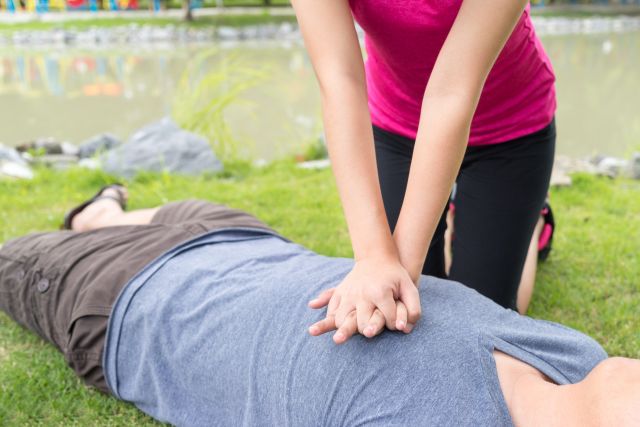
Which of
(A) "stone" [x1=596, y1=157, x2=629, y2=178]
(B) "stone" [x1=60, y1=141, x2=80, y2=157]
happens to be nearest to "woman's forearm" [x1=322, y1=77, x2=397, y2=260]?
(A) "stone" [x1=596, y1=157, x2=629, y2=178]

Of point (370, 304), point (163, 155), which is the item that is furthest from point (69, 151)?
point (370, 304)

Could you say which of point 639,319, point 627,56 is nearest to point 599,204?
point 639,319

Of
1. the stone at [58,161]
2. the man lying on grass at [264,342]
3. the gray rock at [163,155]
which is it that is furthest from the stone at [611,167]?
the stone at [58,161]

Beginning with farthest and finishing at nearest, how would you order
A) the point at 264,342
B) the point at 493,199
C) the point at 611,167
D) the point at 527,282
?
the point at 611,167, the point at 527,282, the point at 493,199, the point at 264,342

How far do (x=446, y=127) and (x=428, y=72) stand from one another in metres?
0.42

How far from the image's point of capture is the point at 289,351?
3.96 feet

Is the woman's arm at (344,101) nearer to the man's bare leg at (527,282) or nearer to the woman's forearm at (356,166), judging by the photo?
the woman's forearm at (356,166)

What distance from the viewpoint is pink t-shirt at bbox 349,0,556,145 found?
58.5 inches

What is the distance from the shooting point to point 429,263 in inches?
79.0

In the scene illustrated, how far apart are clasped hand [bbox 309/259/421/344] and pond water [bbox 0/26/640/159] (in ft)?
10.4

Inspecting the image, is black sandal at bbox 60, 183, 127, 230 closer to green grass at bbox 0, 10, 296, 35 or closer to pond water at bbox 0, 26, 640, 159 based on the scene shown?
pond water at bbox 0, 26, 640, 159

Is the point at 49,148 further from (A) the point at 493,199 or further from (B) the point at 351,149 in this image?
(B) the point at 351,149

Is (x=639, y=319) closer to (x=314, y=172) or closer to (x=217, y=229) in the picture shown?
(x=217, y=229)

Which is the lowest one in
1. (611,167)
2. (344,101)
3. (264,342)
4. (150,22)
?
(150,22)
